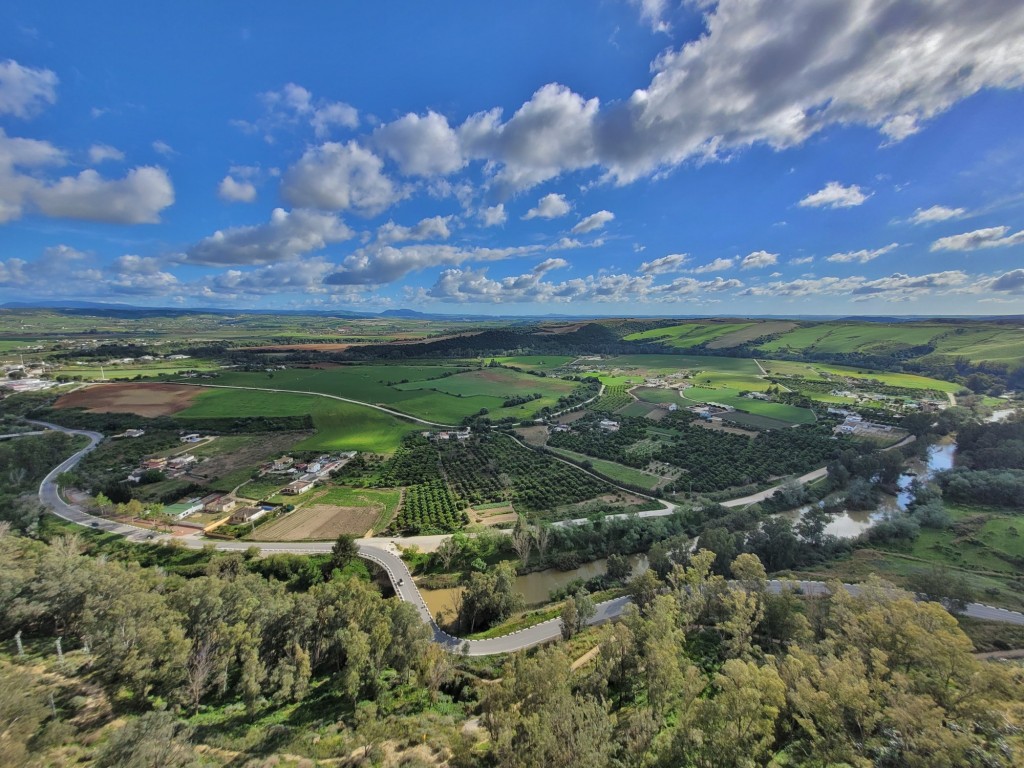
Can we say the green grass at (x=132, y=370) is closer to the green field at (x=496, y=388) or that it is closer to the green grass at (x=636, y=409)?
the green field at (x=496, y=388)

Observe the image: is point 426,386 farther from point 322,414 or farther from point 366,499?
point 366,499

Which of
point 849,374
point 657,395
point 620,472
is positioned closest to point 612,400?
point 657,395

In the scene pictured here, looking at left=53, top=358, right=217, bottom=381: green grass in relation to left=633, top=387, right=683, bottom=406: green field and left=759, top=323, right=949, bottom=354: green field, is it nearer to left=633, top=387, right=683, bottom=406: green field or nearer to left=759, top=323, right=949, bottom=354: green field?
left=633, top=387, right=683, bottom=406: green field

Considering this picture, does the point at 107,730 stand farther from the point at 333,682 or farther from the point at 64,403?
the point at 64,403

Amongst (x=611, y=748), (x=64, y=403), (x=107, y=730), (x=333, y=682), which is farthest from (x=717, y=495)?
(x=64, y=403)

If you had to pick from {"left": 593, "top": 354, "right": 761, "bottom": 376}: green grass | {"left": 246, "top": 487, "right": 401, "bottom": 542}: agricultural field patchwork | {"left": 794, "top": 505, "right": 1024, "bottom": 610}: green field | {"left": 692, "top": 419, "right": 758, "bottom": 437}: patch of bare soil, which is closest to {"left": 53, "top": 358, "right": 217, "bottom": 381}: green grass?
{"left": 246, "top": 487, "right": 401, "bottom": 542}: agricultural field patchwork

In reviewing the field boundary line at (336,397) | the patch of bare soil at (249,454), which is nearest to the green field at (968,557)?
the field boundary line at (336,397)
